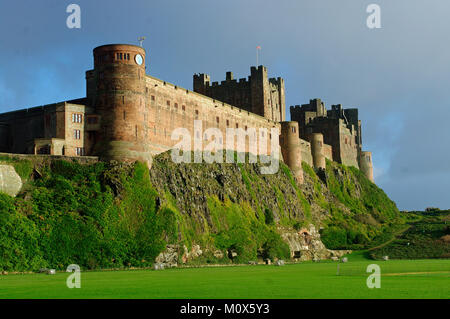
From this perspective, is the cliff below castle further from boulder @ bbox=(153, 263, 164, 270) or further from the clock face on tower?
the clock face on tower

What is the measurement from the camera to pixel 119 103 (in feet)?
245

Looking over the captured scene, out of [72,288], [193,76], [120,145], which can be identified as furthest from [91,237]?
[193,76]


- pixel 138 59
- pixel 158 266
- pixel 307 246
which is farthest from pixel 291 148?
pixel 158 266

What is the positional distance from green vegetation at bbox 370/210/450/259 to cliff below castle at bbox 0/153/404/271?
4.93m

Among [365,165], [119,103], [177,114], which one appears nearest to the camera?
[119,103]

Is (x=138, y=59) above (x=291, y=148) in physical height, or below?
above

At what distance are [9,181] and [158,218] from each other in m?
16.1

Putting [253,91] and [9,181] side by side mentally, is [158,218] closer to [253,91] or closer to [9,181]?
[9,181]

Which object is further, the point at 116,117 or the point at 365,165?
the point at 365,165

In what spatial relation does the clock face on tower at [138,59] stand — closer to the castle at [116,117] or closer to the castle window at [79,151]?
the castle at [116,117]

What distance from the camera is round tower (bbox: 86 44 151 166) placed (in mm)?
74125

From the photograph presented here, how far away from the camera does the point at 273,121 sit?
11712 centimetres

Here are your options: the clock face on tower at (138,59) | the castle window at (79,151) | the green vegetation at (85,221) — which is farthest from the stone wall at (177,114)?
the green vegetation at (85,221)

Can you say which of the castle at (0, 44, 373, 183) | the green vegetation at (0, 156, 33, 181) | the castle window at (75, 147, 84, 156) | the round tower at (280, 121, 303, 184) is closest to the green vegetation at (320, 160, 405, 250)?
the round tower at (280, 121, 303, 184)
